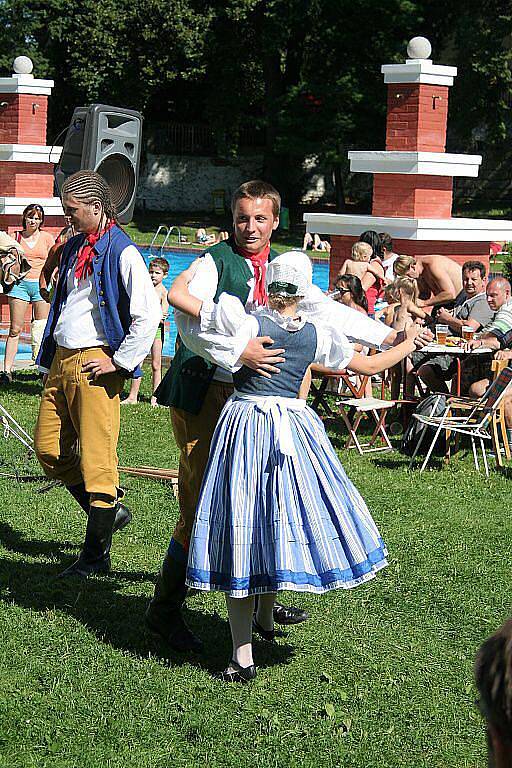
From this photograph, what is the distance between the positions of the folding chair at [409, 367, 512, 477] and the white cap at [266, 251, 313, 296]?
14.7 feet

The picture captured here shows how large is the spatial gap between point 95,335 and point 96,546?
106cm

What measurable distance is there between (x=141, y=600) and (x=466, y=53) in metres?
34.5

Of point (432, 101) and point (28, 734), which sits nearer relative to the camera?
point (28, 734)


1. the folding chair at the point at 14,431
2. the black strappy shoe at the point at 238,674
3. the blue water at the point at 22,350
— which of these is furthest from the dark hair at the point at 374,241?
the black strappy shoe at the point at 238,674

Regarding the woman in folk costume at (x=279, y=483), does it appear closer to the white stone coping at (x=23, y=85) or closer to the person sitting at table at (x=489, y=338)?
the person sitting at table at (x=489, y=338)

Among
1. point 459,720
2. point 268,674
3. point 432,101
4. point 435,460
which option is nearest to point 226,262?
point 268,674

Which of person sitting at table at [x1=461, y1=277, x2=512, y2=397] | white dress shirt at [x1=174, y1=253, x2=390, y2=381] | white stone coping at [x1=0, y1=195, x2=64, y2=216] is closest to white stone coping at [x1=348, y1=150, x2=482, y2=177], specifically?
person sitting at table at [x1=461, y1=277, x2=512, y2=397]

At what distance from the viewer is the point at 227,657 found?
4859 mm

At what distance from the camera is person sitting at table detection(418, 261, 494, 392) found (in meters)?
9.77

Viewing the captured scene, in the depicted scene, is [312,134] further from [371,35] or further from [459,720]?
[459,720]

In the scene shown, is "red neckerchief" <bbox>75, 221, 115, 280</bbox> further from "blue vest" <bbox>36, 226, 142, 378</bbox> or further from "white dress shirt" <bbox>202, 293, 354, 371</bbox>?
"white dress shirt" <bbox>202, 293, 354, 371</bbox>

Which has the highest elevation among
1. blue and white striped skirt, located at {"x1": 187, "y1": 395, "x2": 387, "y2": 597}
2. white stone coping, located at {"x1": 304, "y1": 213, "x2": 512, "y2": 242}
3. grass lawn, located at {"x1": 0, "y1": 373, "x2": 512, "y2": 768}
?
white stone coping, located at {"x1": 304, "y1": 213, "x2": 512, "y2": 242}

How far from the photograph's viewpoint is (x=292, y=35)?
3738cm

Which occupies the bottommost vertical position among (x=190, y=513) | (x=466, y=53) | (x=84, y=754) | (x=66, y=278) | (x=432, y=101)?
(x=84, y=754)
